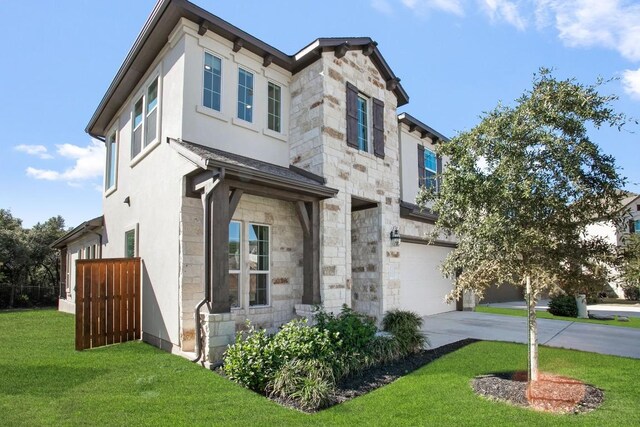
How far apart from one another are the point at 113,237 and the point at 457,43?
420 inches

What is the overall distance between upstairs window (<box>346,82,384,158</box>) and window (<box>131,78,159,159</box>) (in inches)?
181

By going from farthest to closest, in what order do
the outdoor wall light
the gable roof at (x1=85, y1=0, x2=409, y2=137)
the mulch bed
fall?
the outdoor wall light → the gable roof at (x1=85, y1=0, x2=409, y2=137) → the mulch bed

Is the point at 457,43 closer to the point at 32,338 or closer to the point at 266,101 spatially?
the point at 266,101

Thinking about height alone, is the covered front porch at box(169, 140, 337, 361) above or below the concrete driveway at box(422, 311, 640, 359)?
above

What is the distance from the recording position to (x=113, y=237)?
11352 millimetres

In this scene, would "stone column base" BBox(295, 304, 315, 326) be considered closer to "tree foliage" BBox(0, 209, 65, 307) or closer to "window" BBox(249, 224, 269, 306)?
"window" BBox(249, 224, 269, 306)

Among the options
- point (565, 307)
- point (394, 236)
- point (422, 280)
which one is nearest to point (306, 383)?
point (394, 236)

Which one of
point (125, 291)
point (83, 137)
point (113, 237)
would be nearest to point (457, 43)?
point (125, 291)

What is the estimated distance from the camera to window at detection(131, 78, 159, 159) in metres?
9.00

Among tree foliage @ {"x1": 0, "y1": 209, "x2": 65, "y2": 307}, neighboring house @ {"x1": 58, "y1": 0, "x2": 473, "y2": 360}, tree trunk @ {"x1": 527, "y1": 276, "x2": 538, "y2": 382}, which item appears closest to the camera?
tree trunk @ {"x1": 527, "y1": 276, "x2": 538, "y2": 382}

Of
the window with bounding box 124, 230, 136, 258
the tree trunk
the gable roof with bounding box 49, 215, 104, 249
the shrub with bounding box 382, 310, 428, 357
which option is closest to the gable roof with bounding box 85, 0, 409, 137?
the gable roof with bounding box 49, 215, 104, 249

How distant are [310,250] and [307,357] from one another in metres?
2.94

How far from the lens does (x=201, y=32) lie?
25.6 feet

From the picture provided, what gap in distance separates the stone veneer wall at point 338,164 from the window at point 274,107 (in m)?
0.36
